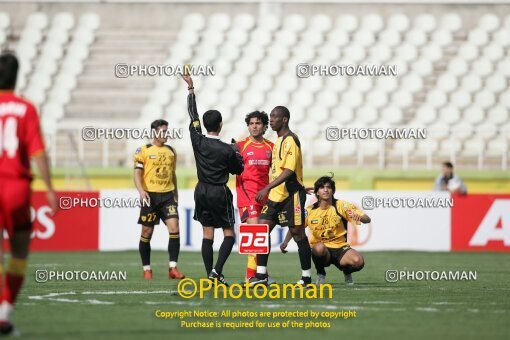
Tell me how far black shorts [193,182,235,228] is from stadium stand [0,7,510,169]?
43.4 ft

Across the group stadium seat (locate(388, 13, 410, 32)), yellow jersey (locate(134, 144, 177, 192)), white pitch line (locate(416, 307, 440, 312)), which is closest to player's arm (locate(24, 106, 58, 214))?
white pitch line (locate(416, 307, 440, 312))

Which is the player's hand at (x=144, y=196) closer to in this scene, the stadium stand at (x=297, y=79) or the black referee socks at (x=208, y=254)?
the black referee socks at (x=208, y=254)

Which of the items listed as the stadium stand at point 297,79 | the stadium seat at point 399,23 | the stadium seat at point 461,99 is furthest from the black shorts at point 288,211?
the stadium seat at point 399,23

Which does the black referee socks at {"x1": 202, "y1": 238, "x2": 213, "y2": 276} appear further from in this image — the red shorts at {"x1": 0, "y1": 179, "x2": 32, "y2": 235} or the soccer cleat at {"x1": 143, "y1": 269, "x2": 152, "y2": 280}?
the red shorts at {"x1": 0, "y1": 179, "x2": 32, "y2": 235}

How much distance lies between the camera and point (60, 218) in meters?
21.7

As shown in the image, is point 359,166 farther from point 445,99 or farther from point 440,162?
Answer: point 445,99

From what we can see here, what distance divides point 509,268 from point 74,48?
18.2 m

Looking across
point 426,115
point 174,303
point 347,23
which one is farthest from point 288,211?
point 347,23

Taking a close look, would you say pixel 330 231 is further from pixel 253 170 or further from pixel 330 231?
pixel 253 170

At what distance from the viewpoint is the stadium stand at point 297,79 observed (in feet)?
88.1

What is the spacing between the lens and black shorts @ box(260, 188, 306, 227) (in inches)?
488

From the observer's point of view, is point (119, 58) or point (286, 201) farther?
point (119, 58)

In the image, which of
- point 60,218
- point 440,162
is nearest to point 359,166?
point 440,162

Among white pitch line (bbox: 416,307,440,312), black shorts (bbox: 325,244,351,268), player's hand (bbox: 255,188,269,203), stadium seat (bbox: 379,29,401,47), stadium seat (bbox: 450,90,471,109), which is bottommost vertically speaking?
white pitch line (bbox: 416,307,440,312)
